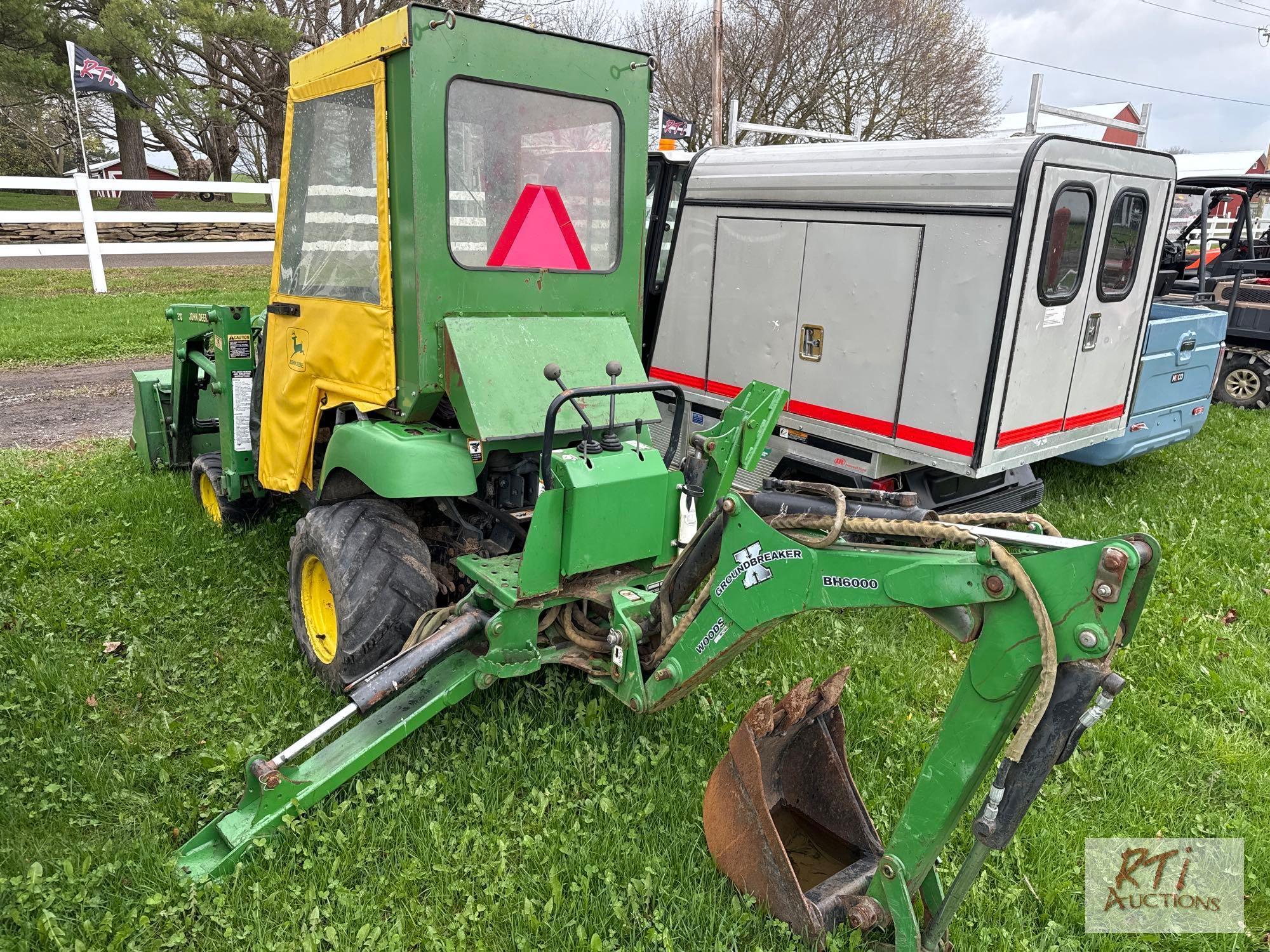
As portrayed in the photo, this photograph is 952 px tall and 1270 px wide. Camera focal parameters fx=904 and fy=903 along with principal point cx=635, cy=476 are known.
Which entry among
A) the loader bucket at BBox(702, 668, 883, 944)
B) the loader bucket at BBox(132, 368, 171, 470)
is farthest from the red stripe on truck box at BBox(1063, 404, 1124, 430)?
the loader bucket at BBox(132, 368, 171, 470)

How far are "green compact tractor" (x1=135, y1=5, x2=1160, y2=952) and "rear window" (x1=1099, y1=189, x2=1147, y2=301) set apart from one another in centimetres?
324

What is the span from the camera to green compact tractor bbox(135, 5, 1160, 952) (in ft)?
7.04

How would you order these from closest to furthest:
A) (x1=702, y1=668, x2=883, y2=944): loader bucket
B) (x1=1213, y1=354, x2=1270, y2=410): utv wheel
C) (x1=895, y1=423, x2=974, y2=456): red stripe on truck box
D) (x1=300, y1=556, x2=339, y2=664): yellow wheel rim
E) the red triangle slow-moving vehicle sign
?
(x1=702, y1=668, x2=883, y2=944): loader bucket
the red triangle slow-moving vehicle sign
(x1=300, y1=556, x2=339, y2=664): yellow wheel rim
(x1=895, y1=423, x2=974, y2=456): red stripe on truck box
(x1=1213, y1=354, x2=1270, y2=410): utv wheel

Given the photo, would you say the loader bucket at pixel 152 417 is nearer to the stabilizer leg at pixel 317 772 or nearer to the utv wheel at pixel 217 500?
the utv wheel at pixel 217 500

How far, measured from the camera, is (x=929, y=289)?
5051 millimetres

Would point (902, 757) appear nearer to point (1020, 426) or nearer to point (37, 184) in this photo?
point (1020, 426)

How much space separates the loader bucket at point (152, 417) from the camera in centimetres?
603

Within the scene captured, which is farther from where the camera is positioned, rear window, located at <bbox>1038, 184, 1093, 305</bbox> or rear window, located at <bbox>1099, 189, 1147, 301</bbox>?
rear window, located at <bbox>1099, 189, 1147, 301</bbox>

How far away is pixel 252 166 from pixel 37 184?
856 inches

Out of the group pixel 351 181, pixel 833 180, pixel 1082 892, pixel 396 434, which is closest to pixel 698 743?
pixel 1082 892

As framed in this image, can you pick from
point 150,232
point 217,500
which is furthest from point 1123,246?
point 150,232

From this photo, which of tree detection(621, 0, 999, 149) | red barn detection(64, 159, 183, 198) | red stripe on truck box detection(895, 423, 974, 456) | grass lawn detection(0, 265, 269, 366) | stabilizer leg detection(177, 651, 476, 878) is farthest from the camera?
red barn detection(64, 159, 183, 198)

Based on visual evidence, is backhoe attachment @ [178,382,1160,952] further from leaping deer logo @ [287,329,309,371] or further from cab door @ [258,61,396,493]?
leaping deer logo @ [287,329,309,371]

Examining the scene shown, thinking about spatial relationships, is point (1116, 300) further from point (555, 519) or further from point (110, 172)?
point (110, 172)
